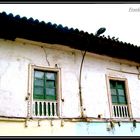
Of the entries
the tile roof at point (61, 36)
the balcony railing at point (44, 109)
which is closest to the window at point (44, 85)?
the balcony railing at point (44, 109)

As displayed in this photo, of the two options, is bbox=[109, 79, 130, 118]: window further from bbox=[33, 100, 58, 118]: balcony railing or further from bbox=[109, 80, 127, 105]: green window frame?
bbox=[33, 100, 58, 118]: balcony railing

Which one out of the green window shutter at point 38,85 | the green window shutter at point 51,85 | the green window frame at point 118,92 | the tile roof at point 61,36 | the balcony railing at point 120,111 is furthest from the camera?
the green window frame at point 118,92

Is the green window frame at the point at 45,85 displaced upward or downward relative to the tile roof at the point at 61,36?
downward

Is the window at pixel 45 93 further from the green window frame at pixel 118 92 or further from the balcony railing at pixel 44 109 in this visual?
the green window frame at pixel 118 92

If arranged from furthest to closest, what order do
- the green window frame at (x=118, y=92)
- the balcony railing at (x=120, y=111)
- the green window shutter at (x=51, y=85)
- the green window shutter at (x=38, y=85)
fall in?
1. the green window frame at (x=118, y=92)
2. the balcony railing at (x=120, y=111)
3. the green window shutter at (x=51, y=85)
4. the green window shutter at (x=38, y=85)

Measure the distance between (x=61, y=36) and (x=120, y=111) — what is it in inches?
134

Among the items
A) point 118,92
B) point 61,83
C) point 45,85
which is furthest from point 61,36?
point 118,92

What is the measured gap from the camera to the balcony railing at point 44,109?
7.59 m

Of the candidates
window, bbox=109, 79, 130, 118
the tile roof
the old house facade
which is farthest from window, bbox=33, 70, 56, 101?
window, bbox=109, 79, 130, 118

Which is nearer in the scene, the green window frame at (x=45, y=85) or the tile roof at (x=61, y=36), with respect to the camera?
the tile roof at (x=61, y=36)

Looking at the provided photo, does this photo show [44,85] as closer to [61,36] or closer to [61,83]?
[61,83]

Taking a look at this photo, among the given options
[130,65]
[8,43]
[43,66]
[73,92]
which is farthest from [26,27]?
[130,65]
